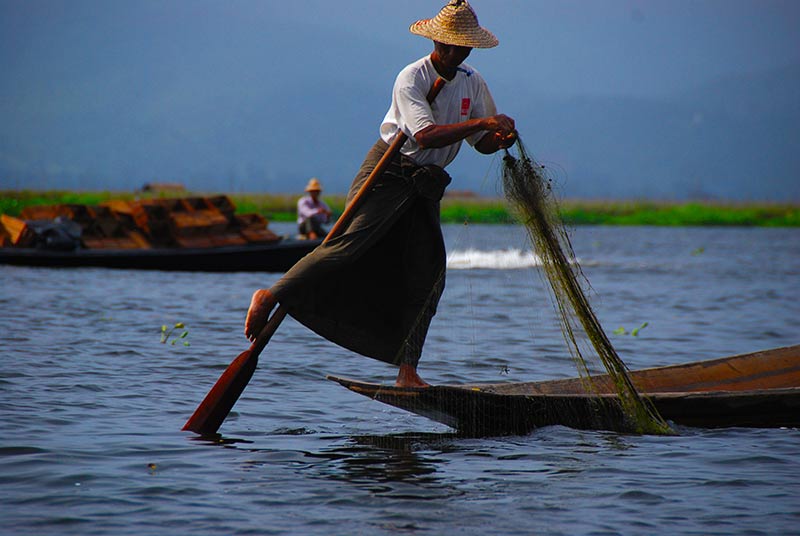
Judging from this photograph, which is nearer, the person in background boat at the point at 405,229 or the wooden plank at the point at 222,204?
the person in background boat at the point at 405,229

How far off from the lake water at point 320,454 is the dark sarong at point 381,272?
0.42m

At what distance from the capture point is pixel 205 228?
1683 centimetres

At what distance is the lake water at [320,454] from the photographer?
13.4 ft

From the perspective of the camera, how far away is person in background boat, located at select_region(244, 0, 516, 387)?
16.8 feet

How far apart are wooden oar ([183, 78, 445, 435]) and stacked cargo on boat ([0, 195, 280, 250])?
1142cm

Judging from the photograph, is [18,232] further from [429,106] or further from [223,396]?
[429,106]

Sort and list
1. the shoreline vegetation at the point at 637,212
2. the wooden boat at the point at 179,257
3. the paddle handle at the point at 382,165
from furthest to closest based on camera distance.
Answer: the shoreline vegetation at the point at 637,212, the wooden boat at the point at 179,257, the paddle handle at the point at 382,165

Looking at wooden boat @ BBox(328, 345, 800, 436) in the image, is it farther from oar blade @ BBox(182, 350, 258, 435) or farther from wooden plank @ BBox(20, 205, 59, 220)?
wooden plank @ BBox(20, 205, 59, 220)

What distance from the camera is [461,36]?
→ 510 cm

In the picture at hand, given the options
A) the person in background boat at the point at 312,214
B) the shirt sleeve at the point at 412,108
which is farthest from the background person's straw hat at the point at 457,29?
the person in background boat at the point at 312,214

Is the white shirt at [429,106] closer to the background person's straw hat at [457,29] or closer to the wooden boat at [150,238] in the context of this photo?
the background person's straw hat at [457,29]

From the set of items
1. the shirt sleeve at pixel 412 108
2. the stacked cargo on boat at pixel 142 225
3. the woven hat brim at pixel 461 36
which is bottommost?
the stacked cargo on boat at pixel 142 225

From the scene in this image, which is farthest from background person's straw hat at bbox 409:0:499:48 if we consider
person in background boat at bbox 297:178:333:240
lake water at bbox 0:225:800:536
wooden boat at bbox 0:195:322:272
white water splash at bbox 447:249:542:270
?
white water splash at bbox 447:249:542:270

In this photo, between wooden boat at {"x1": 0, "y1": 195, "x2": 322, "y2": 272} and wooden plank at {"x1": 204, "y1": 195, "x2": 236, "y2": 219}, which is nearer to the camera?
wooden boat at {"x1": 0, "y1": 195, "x2": 322, "y2": 272}
